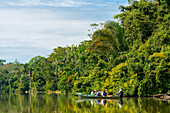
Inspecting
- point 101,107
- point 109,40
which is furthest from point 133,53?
point 101,107

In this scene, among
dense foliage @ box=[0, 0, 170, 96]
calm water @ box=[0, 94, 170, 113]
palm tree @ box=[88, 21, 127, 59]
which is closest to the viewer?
calm water @ box=[0, 94, 170, 113]

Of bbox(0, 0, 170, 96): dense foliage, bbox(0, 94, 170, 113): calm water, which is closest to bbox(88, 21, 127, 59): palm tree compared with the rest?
bbox(0, 0, 170, 96): dense foliage

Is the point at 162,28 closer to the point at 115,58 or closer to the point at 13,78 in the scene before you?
the point at 115,58

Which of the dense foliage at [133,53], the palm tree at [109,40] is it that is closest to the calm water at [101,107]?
the dense foliage at [133,53]

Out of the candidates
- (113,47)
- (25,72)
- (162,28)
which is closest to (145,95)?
(162,28)

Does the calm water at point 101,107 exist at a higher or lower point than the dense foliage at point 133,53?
lower

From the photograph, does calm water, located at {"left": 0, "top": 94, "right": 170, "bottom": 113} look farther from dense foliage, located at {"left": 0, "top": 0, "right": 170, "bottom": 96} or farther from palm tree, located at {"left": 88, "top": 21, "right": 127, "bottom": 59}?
palm tree, located at {"left": 88, "top": 21, "right": 127, "bottom": 59}

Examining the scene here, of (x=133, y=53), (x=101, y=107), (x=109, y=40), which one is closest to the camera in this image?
(x=101, y=107)

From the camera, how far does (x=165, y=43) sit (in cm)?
2719

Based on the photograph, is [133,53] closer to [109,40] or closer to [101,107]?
[109,40]

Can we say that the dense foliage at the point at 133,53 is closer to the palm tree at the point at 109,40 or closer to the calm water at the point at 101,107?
the palm tree at the point at 109,40

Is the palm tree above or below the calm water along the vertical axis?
above

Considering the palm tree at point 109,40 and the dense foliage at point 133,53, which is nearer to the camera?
the dense foliage at point 133,53

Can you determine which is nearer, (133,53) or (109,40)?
(133,53)
